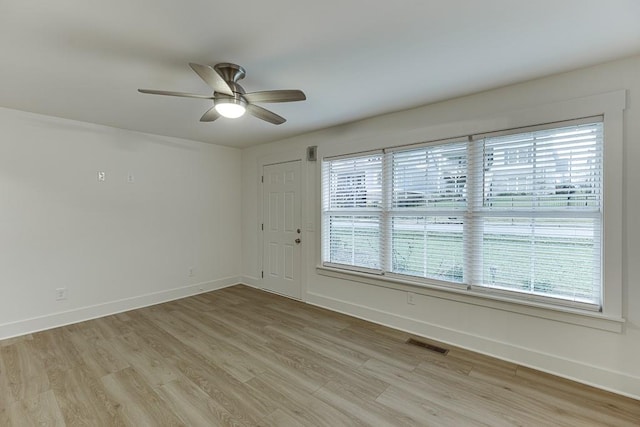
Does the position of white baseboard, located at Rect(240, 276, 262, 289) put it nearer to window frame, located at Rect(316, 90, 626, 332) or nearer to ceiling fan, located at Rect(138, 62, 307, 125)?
window frame, located at Rect(316, 90, 626, 332)

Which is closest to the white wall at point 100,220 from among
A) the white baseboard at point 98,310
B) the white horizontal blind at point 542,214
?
the white baseboard at point 98,310

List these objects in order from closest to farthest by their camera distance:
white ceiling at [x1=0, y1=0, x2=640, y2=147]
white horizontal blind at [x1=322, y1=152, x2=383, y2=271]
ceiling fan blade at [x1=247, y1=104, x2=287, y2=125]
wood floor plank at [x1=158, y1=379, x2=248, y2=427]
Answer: white ceiling at [x1=0, y1=0, x2=640, y2=147] → wood floor plank at [x1=158, y1=379, x2=248, y2=427] → ceiling fan blade at [x1=247, y1=104, x2=287, y2=125] → white horizontal blind at [x1=322, y1=152, x2=383, y2=271]

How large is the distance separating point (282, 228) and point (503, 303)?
3.00 m

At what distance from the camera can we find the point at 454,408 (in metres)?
Result: 1.97

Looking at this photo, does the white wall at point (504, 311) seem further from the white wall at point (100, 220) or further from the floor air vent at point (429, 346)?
the white wall at point (100, 220)

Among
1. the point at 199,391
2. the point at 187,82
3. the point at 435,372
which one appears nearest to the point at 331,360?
the point at 435,372

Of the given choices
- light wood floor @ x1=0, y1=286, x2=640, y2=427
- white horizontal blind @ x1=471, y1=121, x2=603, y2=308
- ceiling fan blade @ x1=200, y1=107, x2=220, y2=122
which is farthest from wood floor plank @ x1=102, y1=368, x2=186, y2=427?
white horizontal blind @ x1=471, y1=121, x2=603, y2=308

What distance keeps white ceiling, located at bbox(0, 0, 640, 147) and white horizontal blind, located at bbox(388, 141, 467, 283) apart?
600 mm

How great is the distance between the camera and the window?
226cm

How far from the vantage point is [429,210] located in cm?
303

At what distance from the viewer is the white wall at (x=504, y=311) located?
2076 millimetres

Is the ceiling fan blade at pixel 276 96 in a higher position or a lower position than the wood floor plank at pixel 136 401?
higher

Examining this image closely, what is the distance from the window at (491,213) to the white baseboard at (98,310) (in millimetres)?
2521

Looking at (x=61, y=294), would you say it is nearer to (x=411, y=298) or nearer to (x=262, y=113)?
(x=262, y=113)
